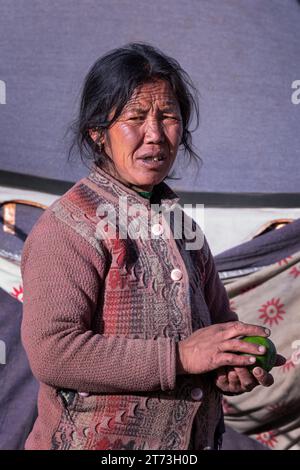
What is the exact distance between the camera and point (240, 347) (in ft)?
3.54

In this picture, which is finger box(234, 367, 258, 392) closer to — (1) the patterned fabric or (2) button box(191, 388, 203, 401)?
(2) button box(191, 388, 203, 401)

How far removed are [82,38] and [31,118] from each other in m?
0.30

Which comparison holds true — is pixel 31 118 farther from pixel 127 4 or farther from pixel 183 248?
pixel 183 248

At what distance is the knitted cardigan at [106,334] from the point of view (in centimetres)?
109

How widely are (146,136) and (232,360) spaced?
0.37 meters

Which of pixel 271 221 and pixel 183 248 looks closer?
pixel 183 248

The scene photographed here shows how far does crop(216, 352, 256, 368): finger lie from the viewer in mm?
1082

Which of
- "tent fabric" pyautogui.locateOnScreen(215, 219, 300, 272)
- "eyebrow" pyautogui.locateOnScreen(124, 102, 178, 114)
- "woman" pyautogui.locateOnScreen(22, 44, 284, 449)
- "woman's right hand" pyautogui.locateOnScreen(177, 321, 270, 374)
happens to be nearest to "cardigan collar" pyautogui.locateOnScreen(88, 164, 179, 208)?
"woman" pyautogui.locateOnScreen(22, 44, 284, 449)

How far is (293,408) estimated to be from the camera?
2.23m

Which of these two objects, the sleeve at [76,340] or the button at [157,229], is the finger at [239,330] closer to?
the sleeve at [76,340]

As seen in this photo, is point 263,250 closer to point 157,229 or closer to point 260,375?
point 157,229

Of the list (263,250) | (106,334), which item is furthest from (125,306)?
(263,250)
